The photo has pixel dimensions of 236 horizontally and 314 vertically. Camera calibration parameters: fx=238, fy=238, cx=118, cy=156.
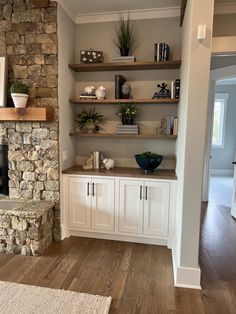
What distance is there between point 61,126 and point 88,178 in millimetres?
727

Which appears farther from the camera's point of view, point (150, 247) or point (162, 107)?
point (162, 107)

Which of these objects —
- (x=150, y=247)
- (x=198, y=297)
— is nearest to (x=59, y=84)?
(x=150, y=247)

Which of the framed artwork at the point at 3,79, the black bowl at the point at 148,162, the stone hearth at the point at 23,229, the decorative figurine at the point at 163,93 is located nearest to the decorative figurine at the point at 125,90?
the decorative figurine at the point at 163,93

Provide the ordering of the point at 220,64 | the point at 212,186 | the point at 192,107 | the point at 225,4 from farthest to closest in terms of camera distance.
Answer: the point at 212,186, the point at 220,64, the point at 225,4, the point at 192,107

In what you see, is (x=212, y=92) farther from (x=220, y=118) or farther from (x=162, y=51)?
(x=220, y=118)

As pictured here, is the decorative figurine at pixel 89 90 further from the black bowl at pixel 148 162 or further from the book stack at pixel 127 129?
the black bowl at pixel 148 162

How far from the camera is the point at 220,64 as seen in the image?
4.03 meters

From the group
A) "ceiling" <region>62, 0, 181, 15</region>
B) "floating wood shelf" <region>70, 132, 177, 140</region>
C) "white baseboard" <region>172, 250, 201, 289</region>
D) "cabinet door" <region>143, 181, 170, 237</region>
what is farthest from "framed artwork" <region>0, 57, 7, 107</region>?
"white baseboard" <region>172, 250, 201, 289</region>

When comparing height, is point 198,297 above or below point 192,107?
below

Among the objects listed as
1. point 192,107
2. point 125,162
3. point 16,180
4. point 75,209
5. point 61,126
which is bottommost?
point 75,209

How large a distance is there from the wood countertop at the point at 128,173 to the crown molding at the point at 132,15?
1956 mm

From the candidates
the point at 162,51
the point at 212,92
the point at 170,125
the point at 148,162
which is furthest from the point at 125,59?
the point at 212,92

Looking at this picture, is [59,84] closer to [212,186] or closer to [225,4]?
[225,4]

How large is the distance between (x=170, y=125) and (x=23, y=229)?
6.96ft
